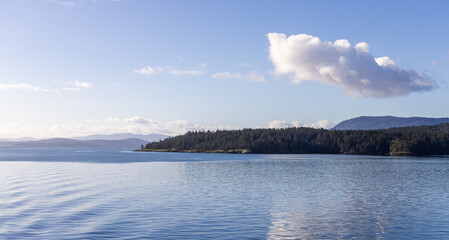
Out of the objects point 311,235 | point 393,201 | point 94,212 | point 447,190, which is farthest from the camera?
point 447,190

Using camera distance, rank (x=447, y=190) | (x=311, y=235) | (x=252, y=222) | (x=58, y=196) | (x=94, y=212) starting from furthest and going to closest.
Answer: (x=447, y=190) → (x=58, y=196) → (x=94, y=212) → (x=252, y=222) → (x=311, y=235)

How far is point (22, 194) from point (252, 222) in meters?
30.4

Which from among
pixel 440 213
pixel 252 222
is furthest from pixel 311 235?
pixel 440 213

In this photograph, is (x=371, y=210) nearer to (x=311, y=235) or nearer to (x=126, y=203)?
(x=311, y=235)

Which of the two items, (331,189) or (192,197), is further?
(331,189)

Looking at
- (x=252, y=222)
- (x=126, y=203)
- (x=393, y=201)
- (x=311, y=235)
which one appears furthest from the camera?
(x=393, y=201)

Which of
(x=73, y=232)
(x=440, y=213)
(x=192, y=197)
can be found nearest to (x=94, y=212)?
(x=73, y=232)

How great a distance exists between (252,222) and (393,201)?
65.3 ft

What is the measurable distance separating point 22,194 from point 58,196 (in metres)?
5.00

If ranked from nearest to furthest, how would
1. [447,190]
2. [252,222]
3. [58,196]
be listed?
1. [252,222]
2. [58,196]
3. [447,190]

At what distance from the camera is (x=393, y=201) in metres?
44.2

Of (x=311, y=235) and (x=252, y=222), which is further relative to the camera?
(x=252, y=222)

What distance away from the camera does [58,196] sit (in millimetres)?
47031

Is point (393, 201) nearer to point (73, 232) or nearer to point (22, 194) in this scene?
point (73, 232)
